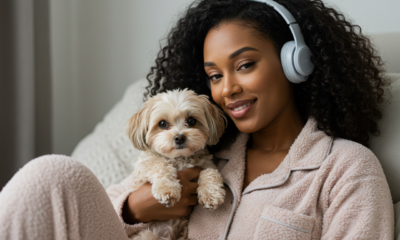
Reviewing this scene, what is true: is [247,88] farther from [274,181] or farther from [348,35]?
[348,35]

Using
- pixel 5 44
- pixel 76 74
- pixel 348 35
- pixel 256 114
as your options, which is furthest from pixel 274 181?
pixel 76 74

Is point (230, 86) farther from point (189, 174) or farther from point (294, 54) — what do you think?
point (189, 174)

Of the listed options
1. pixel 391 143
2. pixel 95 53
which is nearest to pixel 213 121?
pixel 391 143

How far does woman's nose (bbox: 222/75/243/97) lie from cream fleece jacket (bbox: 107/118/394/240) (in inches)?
12.5

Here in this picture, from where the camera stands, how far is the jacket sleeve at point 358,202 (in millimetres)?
1104

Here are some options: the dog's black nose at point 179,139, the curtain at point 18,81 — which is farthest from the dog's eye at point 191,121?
the curtain at point 18,81

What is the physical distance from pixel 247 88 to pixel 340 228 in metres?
0.60

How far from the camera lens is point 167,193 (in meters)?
1.27

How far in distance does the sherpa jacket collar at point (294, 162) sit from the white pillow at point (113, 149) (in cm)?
77

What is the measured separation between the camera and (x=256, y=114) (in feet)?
4.51

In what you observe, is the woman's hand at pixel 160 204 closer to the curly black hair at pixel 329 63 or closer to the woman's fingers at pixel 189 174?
the woman's fingers at pixel 189 174

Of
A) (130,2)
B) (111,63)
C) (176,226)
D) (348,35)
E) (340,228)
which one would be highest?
(130,2)

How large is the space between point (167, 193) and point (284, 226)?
44 cm

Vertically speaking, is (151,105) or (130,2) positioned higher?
(130,2)
